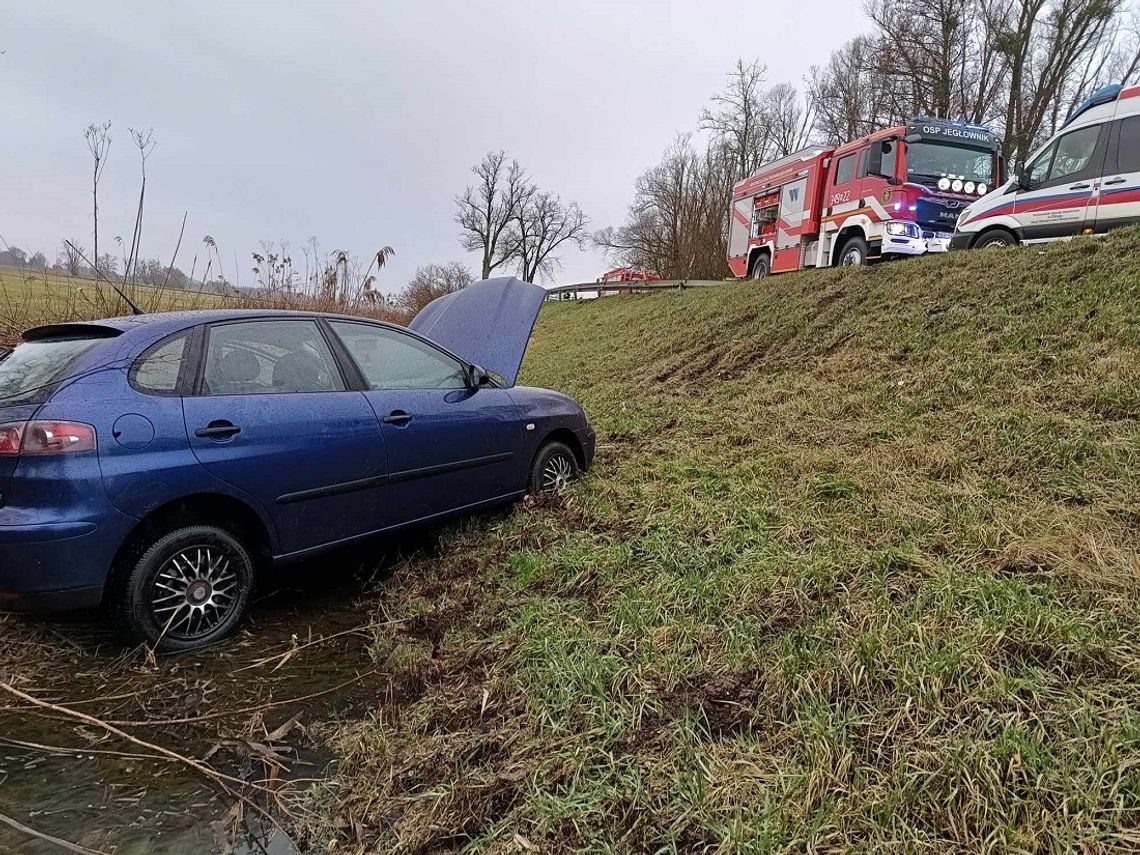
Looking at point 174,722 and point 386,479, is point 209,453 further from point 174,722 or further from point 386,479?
point 174,722

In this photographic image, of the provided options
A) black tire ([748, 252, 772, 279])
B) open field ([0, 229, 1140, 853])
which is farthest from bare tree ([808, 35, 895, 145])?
open field ([0, 229, 1140, 853])

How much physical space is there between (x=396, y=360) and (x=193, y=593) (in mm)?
1715

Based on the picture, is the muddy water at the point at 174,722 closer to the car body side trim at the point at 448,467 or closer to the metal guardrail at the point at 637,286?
the car body side trim at the point at 448,467

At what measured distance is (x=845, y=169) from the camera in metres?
12.0

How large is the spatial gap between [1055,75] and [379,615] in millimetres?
27786

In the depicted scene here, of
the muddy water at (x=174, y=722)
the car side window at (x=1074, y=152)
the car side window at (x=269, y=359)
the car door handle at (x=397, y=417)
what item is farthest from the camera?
the car side window at (x=1074, y=152)

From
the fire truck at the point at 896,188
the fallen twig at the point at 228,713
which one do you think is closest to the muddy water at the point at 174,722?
the fallen twig at the point at 228,713

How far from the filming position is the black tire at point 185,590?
8.88ft

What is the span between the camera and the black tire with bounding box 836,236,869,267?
11.2 metres

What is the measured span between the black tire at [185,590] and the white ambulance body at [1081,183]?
9.84 m

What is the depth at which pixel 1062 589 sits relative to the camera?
8.19 feet

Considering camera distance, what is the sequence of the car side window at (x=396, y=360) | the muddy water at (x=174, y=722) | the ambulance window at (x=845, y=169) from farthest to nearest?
the ambulance window at (x=845, y=169)
the car side window at (x=396, y=360)
the muddy water at (x=174, y=722)

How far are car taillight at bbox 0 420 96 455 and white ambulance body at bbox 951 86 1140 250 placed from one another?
1021 cm

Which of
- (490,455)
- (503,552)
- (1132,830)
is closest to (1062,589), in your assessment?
(1132,830)
